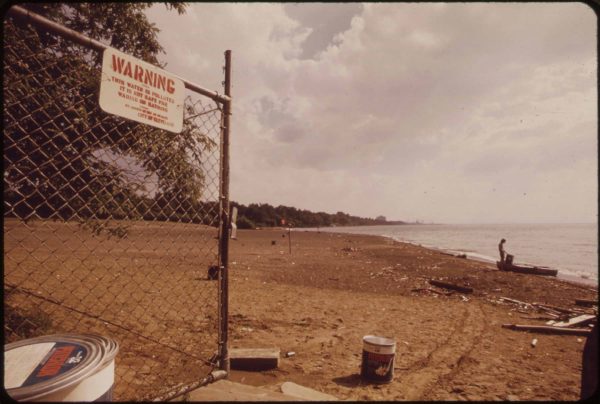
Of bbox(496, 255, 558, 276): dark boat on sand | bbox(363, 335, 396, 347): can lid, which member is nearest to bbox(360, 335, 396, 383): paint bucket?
bbox(363, 335, 396, 347): can lid

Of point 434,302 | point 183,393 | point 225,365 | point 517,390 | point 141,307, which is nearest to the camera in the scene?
point 183,393

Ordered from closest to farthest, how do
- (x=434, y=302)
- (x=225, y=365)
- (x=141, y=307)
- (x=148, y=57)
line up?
(x=225, y=365) < (x=148, y=57) < (x=141, y=307) < (x=434, y=302)

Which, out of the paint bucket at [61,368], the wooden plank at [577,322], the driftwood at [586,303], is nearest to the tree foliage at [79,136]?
the paint bucket at [61,368]

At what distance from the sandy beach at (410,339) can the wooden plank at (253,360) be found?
10 cm

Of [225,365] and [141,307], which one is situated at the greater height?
[225,365]

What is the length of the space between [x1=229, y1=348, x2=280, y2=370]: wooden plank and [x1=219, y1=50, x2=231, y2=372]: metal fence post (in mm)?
1136

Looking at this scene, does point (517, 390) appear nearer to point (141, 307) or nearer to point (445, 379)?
point (445, 379)

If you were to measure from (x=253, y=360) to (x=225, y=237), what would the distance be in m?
2.16

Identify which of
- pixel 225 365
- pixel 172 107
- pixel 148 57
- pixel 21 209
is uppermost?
pixel 148 57

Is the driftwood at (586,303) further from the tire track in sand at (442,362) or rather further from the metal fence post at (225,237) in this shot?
the metal fence post at (225,237)

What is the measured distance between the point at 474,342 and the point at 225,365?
5115 millimetres

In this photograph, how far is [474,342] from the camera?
6.29 meters

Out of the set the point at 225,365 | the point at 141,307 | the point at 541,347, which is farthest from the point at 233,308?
the point at 541,347

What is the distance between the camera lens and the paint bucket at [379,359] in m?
4.26
